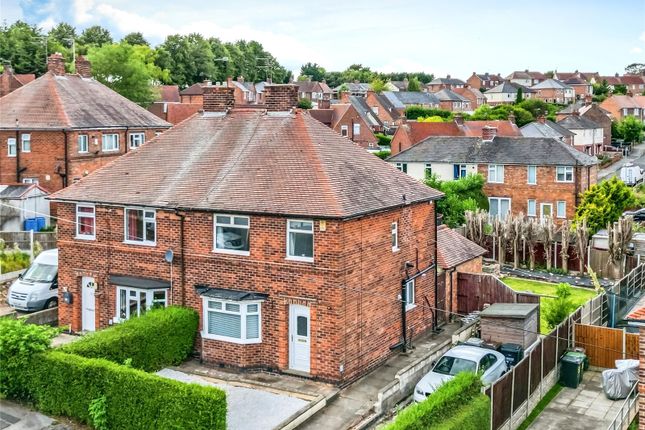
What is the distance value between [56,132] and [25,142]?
190 cm

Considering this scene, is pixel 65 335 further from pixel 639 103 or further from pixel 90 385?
pixel 639 103

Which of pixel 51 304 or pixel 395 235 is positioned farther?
pixel 51 304

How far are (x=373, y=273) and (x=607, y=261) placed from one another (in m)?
20.3

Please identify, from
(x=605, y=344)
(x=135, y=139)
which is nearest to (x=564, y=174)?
(x=605, y=344)

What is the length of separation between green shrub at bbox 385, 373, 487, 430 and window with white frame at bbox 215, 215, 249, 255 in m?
7.90

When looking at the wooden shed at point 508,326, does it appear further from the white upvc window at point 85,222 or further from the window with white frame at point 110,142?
the window with white frame at point 110,142

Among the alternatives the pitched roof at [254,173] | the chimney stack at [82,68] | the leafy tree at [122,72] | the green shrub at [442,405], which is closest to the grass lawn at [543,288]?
the pitched roof at [254,173]

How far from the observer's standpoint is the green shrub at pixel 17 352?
17.7 metres

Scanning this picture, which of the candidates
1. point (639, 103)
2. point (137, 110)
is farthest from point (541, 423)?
point (639, 103)

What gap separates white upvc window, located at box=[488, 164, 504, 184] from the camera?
50250 mm

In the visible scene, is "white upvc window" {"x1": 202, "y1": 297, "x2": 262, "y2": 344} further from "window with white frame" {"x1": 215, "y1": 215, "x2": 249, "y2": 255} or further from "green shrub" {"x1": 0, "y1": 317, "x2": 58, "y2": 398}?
"green shrub" {"x1": 0, "y1": 317, "x2": 58, "y2": 398}

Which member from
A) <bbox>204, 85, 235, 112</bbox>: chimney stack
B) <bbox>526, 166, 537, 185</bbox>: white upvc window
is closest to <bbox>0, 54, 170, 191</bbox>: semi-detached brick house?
<bbox>204, 85, 235, 112</bbox>: chimney stack

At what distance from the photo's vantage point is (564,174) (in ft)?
157

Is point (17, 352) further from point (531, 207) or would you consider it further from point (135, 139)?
point (531, 207)
